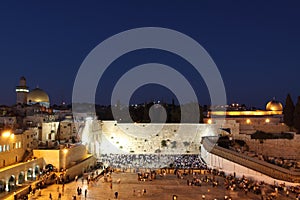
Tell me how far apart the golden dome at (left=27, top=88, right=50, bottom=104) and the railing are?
70.5ft

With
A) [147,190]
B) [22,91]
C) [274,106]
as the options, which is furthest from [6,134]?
[274,106]

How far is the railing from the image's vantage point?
701 inches

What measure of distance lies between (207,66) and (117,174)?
17.3 meters

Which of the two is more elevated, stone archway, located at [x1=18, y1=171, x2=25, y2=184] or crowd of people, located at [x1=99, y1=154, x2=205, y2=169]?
stone archway, located at [x1=18, y1=171, x2=25, y2=184]

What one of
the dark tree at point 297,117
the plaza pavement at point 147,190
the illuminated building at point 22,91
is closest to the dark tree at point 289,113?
the dark tree at point 297,117

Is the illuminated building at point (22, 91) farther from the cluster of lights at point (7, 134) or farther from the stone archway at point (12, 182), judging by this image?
the stone archway at point (12, 182)

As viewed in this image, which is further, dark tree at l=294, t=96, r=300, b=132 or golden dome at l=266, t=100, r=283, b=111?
golden dome at l=266, t=100, r=283, b=111

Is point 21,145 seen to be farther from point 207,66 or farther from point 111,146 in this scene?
point 207,66

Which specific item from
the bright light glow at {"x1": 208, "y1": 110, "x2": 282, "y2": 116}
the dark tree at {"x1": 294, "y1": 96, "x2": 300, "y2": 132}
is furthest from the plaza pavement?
the bright light glow at {"x1": 208, "y1": 110, "x2": 282, "y2": 116}

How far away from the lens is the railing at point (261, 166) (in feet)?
58.4

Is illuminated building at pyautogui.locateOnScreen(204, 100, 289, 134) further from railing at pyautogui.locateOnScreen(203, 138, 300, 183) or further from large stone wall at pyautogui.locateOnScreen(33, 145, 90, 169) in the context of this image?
large stone wall at pyautogui.locateOnScreen(33, 145, 90, 169)

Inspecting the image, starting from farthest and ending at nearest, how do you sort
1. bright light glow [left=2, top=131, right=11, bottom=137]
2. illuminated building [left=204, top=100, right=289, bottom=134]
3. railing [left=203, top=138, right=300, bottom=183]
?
illuminated building [left=204, top=100, right=289, bottom=134]
railing [left=203, top=138, right=300, bottom=183]
bright light glow [left=2, top=131, right=11, bottom=137]

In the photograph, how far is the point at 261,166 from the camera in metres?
19.3

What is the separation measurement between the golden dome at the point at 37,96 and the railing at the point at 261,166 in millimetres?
21474
